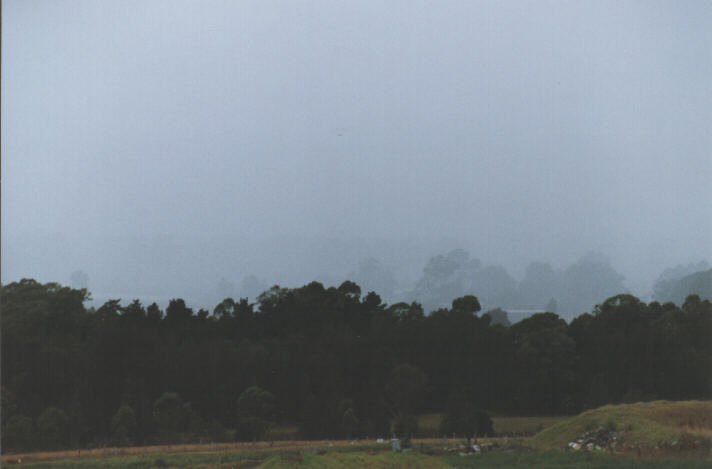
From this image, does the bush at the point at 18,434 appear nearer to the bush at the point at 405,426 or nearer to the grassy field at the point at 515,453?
the grassy field at the point at 515,453

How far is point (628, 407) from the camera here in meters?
19.7

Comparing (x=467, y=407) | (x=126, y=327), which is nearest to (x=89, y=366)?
(x=126, y=327)

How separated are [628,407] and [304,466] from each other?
34.6ft

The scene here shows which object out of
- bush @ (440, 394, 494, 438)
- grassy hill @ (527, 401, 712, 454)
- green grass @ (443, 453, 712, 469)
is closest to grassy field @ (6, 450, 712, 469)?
green grass @ (443, 453, 712, 469)

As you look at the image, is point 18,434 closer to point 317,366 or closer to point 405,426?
point 317,366

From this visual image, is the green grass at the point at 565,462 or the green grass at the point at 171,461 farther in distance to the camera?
the green grass at the point at 171,461

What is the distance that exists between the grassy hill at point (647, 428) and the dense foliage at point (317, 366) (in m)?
6.41

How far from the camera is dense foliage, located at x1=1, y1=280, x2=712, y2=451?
2558 cm

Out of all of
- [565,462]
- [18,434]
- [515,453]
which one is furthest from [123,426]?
[565,462]

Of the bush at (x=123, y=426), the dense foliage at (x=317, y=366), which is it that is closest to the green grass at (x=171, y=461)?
the bush at (x=123, y=426)

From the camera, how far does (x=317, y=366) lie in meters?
27.5

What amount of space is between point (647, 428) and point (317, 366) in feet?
43.9

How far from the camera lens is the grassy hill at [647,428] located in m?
16.7

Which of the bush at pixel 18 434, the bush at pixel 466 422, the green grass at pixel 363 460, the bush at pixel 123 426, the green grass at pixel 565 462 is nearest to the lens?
the green grass at pixel 363 460
